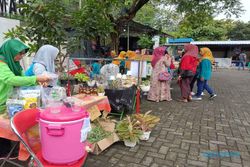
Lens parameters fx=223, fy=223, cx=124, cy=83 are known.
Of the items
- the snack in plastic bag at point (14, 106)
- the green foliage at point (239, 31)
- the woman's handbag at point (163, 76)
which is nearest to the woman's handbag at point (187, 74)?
the woman's handbag at point (163, 76)

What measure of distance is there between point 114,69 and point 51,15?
6.06 ft

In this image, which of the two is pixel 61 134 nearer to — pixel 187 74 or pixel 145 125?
pixel 145 125

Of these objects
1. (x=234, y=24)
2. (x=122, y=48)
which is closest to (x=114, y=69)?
(x=122, y=48)

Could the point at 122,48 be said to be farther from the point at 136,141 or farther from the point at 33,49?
the point at 136,141

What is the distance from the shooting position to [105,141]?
3400 millimetres

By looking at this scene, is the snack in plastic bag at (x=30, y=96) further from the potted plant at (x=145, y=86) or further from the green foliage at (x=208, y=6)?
the green foliage at (x=208, y=6)

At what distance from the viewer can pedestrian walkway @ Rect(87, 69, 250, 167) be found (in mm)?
3229

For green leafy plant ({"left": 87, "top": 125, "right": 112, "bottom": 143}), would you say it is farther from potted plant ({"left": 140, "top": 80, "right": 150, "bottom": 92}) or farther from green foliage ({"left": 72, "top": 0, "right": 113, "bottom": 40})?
potted plant ({"left": 140, "top": 80, "right": 150, "bottom": 92})

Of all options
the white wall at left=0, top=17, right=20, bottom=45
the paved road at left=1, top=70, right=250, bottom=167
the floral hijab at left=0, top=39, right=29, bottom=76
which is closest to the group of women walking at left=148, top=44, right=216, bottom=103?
the paved road at left=1, top=70, right=250, bottom=167

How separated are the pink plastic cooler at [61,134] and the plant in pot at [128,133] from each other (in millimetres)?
1474

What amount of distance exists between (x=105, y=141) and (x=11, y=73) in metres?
1.67

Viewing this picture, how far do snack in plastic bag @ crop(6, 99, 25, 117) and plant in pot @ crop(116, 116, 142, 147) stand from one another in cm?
173

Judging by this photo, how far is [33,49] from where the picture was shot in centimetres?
451

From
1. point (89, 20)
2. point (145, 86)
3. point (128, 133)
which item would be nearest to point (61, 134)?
point (128, 133)
